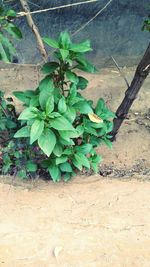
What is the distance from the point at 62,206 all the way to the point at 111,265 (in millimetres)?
539

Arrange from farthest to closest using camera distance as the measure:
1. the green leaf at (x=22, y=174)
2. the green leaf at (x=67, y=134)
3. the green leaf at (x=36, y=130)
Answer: the green leaf at (x=22, y=174), the green leaf at (x=67, y=134), the green leaf at (x=36, y=130)

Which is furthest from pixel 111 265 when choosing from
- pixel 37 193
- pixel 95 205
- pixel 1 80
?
pixel 1 80

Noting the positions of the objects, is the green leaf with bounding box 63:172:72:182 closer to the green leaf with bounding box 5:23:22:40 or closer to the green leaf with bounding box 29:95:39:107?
the green leaf with bounding box 29:95:39:107

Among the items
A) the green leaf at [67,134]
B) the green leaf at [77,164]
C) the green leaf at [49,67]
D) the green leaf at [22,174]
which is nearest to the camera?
the green leaf at [67,134]

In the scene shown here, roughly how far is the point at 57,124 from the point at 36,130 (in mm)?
130

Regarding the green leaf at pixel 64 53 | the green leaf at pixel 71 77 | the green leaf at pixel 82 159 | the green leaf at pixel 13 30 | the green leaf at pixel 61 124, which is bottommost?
the green leaf at pixel 82 159

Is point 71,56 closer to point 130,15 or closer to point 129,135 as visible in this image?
point 129,135

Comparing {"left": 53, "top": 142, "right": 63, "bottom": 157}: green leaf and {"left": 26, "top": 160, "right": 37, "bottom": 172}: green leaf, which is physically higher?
{"left": 53, "top": 142, "right": 63, "bottom": 157}: green leaf

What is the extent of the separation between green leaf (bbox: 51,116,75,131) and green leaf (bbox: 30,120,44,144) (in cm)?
8

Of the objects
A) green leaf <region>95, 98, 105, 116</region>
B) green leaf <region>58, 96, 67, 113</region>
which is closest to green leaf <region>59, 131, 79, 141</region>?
green leaf <region>58, 96, 67, 113</region>

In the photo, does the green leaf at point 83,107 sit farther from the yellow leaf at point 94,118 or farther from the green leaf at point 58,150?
the green leaf at point 58,150

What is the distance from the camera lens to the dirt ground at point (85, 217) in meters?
2.57

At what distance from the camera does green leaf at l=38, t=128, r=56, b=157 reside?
256 cm

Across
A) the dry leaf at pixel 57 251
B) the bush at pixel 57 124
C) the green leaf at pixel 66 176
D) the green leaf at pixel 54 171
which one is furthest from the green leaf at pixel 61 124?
the dry leaf at pixel 57 251
